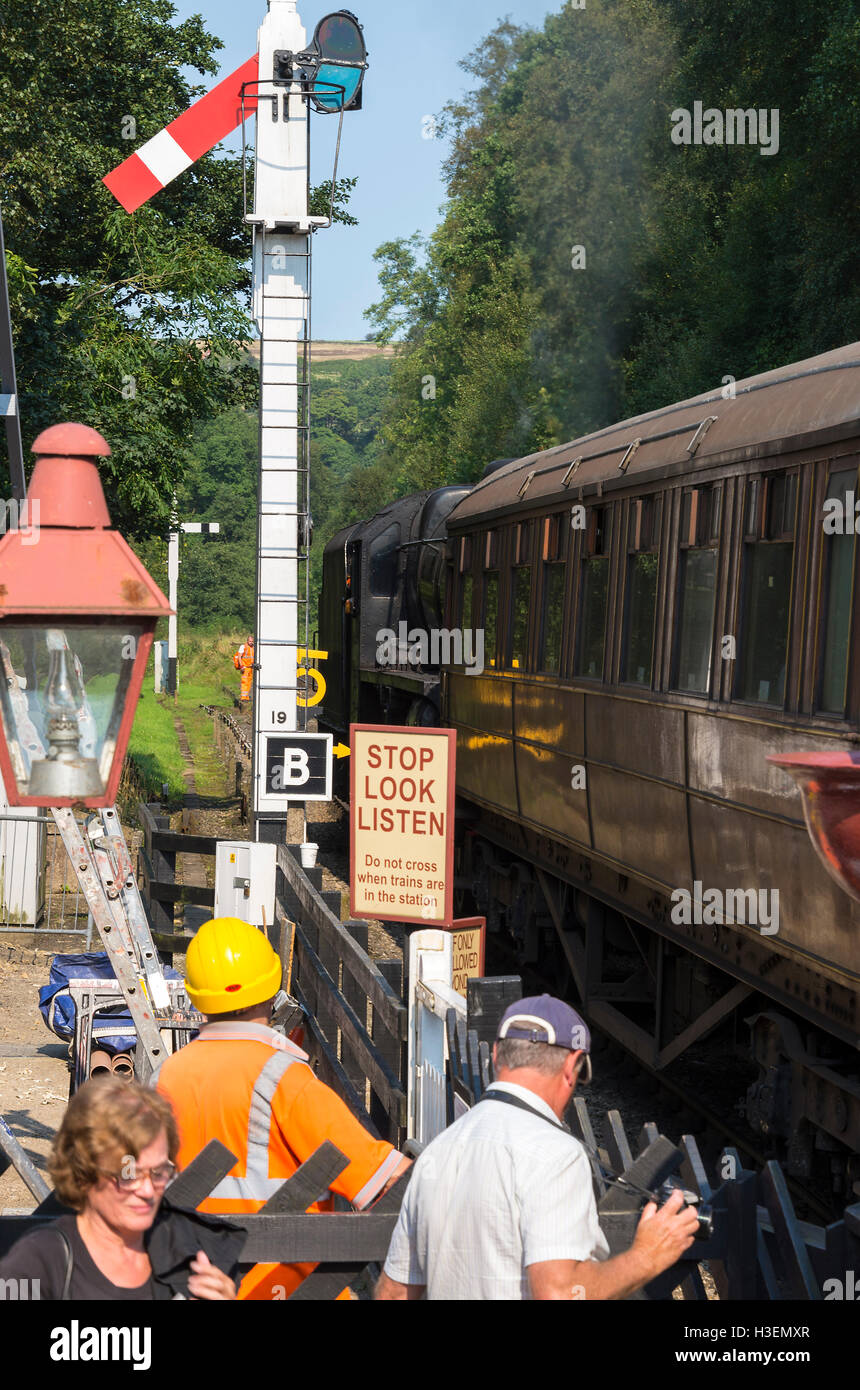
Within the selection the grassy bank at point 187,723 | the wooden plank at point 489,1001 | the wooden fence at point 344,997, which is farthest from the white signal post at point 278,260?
the grassy bank at point 187,723

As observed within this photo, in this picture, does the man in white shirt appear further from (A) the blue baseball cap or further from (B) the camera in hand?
(B) the camera in hand

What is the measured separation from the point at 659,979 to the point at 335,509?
91.3 m

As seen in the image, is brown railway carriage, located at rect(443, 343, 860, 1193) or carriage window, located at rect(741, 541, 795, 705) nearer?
brown railway carriage, located at rect(443, 343, 860, 1193)

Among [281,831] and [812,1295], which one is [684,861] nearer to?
[281,831]

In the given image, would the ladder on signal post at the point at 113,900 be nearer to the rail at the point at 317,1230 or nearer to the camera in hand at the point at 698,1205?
the rail at the point at 317,1230

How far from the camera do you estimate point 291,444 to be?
10570 millimetres

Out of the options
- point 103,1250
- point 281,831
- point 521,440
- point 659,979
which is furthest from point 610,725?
point 521,440

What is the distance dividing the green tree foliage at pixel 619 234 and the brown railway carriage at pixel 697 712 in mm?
6612

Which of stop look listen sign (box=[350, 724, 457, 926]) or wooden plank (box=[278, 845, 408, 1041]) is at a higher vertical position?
stop look listen sign (box=[350, 724, 457, 926])

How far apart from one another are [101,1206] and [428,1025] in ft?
9.41

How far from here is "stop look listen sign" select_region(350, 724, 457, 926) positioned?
303 inches

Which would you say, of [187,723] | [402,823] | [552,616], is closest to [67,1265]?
[402,823]

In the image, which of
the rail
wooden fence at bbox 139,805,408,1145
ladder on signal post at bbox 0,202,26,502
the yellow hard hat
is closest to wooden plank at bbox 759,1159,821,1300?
the rail

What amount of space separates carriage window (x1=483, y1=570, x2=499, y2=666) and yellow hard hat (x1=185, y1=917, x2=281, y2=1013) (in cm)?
876
